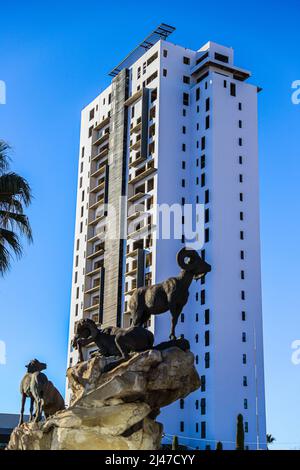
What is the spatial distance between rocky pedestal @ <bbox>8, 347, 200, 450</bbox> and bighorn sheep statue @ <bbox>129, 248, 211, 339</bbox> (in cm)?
Answer: 166

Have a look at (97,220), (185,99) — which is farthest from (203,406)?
(185,99)

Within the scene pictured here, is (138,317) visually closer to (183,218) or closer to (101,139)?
(183,218)

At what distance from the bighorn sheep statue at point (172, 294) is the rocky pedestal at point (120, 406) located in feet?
5.46

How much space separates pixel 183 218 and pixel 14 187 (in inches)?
2088

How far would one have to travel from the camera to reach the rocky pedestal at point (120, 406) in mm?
21531

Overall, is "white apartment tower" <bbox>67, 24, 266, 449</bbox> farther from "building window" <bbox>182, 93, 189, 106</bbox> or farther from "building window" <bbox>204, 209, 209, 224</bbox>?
"building window" <bbox>204, 209, 209, 224</bbox>

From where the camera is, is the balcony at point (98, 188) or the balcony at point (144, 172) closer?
the balcony at point (144, 172)

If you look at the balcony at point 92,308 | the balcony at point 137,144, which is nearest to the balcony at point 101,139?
the balcony at point 137,144

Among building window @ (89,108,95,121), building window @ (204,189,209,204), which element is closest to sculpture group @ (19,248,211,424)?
building window @ (204,189,209,204)

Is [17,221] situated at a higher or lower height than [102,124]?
lower

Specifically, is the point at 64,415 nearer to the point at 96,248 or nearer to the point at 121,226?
the point at 121,226

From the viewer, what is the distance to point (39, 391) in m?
28.1

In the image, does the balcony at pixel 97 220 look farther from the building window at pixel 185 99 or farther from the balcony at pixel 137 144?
the building window at pixel 185 99

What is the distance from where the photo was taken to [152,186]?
8050 centimetres
